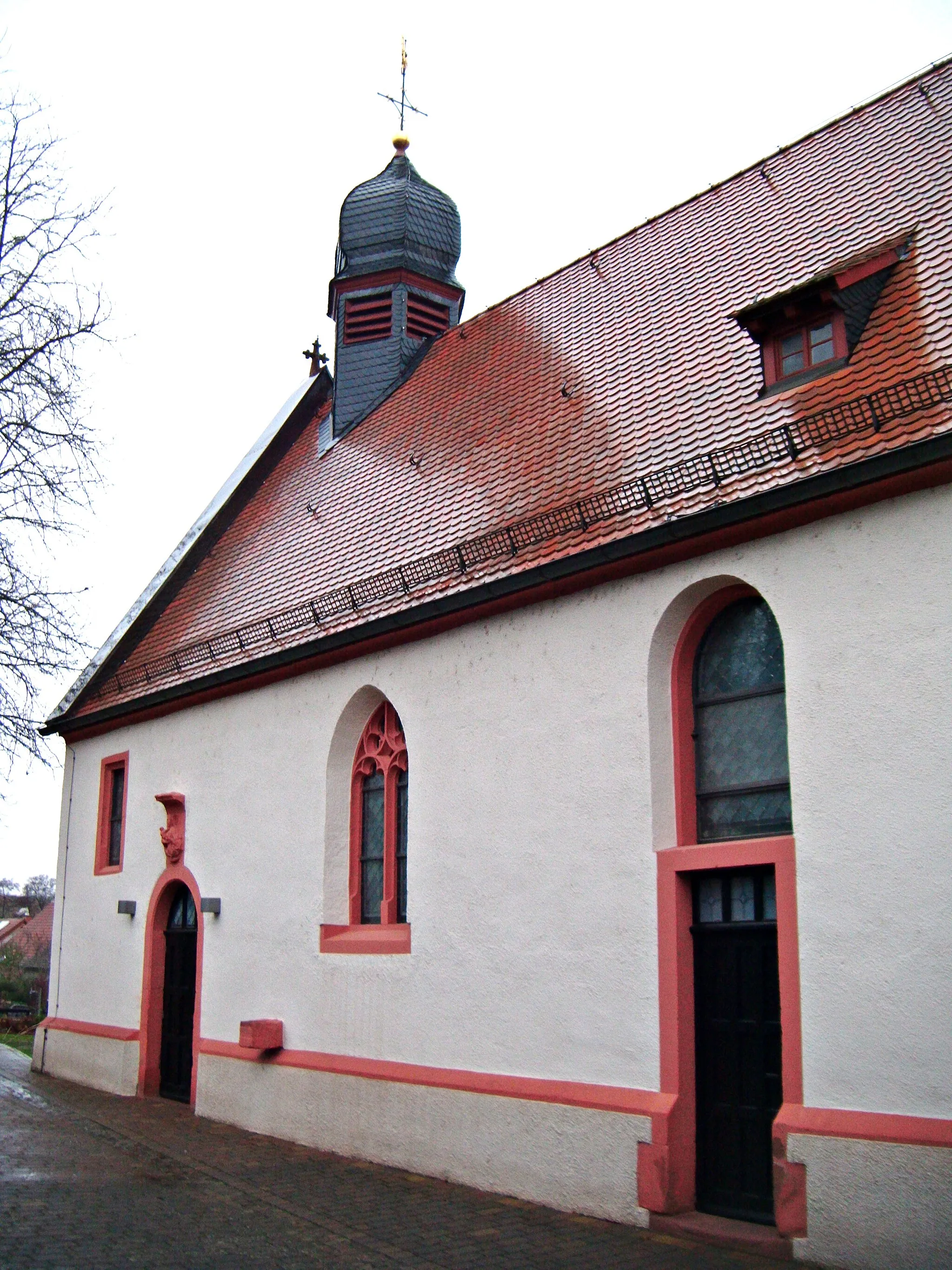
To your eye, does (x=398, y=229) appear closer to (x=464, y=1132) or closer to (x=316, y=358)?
(x=316, y=358)

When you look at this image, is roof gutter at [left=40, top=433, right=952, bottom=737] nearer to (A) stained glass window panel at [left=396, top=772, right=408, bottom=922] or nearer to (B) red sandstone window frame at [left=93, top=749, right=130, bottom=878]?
(A) stained glass window panel at [left=396, top=772, right=408, bottom=922]

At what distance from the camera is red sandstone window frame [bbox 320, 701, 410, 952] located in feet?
38.4

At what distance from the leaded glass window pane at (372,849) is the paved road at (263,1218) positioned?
7.33 ft

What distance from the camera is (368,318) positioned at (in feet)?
61.8

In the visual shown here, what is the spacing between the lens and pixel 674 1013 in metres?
8.63

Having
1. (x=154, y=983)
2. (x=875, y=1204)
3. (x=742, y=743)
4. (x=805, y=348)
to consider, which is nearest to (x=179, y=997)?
(x=154, y=983)

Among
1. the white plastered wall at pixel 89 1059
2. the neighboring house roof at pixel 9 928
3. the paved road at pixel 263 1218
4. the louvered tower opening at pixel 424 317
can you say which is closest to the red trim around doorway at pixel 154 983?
the white plastered wall at pixel 89 1059

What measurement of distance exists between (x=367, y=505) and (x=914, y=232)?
6549mm

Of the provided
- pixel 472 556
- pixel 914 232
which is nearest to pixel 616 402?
pixel 472 556

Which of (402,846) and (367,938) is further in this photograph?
(402,846)

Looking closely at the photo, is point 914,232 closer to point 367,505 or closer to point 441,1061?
point 367,505

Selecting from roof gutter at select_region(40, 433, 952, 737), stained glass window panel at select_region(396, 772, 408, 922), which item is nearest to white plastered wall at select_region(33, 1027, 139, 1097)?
roof gutter at select_region(40, 433, 952, 737)

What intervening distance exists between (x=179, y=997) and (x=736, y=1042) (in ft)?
28.6

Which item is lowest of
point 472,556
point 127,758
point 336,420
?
point 127,758
